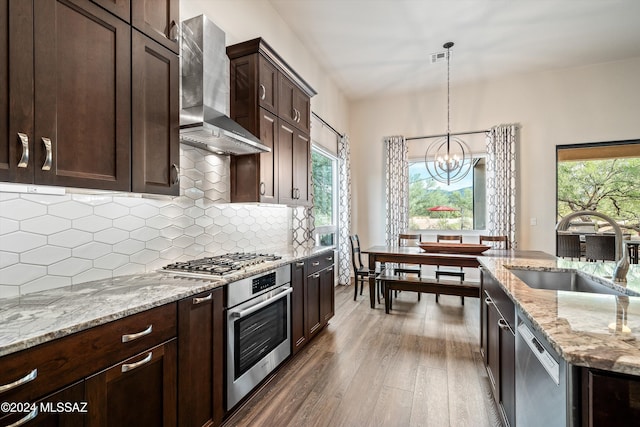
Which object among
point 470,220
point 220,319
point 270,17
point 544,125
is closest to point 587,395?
point 220,319

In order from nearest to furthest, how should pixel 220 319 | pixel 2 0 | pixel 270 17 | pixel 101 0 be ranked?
1. pixel 2 0
2. pixel 101 0
3. pixel 220 319
4. pixel 270 17

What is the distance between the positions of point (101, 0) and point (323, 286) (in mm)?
2646

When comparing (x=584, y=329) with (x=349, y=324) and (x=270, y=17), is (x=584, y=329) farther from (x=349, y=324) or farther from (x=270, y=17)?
(x=270, y=17)

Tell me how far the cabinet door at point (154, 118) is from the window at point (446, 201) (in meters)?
4.54

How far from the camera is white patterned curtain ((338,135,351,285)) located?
16.8 feet

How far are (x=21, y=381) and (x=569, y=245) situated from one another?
17.4 feet

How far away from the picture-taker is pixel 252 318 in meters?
1.93

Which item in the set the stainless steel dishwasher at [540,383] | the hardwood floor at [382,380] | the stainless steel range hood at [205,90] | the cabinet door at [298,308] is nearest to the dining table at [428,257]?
the hardwood floor at [382,380]

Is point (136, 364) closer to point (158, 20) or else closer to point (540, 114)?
point (158, 20)

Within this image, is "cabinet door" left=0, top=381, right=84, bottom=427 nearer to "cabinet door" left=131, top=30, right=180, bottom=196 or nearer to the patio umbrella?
"cabinet door" left=131, top=30, right=180, bottom=196

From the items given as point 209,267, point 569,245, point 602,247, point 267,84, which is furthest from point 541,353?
point 569,245

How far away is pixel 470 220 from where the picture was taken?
5203 millimetres

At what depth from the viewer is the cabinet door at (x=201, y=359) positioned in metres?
1.43

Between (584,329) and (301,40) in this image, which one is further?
(301,40)
